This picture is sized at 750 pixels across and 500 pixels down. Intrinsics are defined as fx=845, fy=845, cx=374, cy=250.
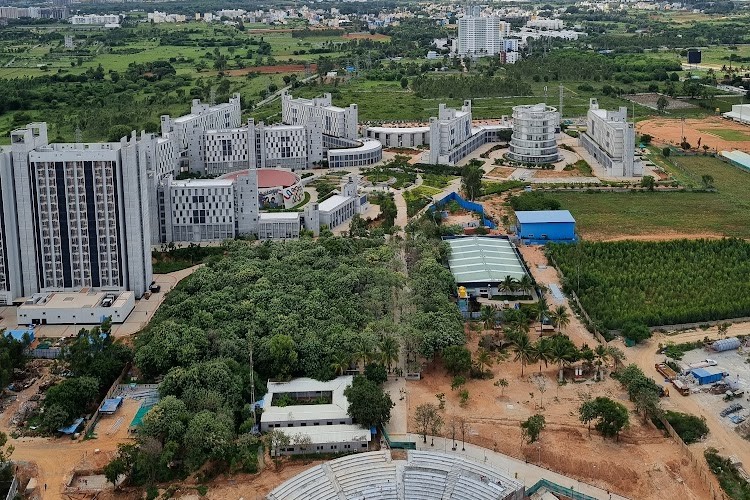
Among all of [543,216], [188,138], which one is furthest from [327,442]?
[188,138]

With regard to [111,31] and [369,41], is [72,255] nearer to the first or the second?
[369,41]

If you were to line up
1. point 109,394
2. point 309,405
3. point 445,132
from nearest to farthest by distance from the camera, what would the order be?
point 309,405 < point 109,394 < point 445,132

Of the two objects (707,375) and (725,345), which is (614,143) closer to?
(725,345)

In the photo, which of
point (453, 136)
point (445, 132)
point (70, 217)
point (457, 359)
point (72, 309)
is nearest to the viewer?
point (457, 359)

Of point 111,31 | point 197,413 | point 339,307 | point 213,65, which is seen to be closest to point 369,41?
point 213,65

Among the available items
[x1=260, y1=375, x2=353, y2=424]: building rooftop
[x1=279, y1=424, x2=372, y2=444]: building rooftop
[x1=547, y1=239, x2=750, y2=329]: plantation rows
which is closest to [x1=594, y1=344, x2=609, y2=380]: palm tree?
[x1=547, y1=239, x2=750, y2=329]: plantation rows

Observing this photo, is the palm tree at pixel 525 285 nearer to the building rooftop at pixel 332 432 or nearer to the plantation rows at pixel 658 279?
the plantation rows at pixel 658 279

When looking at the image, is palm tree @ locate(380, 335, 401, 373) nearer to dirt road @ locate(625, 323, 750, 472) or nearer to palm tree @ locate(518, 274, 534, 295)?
palm tree @ locate(518, 274, 534, 295)
